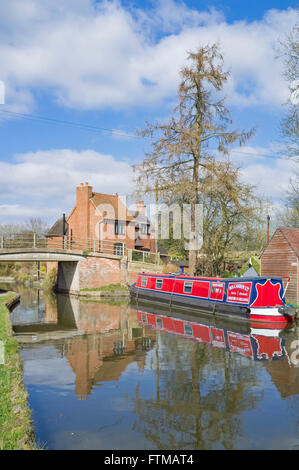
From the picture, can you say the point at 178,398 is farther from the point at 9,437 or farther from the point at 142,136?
the point at 142,136

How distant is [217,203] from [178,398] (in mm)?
18446

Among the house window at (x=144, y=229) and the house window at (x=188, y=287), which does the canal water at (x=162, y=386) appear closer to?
the house window at (x=188, y=287)

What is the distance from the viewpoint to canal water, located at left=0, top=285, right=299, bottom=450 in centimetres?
562

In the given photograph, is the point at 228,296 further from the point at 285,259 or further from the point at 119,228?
the point at 119,228

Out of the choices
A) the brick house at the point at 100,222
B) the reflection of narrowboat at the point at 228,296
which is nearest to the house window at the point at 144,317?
the reflection of narrowboat at the point at 228,296

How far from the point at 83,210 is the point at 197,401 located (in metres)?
29.2

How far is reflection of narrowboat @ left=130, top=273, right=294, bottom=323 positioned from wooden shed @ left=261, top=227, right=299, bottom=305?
2425 mm

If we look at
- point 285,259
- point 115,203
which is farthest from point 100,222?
point 285,259

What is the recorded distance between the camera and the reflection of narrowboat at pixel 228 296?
15.3m

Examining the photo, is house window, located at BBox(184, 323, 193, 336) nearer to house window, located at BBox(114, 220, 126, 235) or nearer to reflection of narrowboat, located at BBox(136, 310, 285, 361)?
reflection of narrowboat, located at BBox(136, 310, 285, 361)

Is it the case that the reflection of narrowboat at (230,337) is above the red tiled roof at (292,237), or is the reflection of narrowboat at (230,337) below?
below

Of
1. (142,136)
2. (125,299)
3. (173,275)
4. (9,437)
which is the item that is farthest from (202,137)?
(9,437)

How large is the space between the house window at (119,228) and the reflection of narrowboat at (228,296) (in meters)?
14.7
